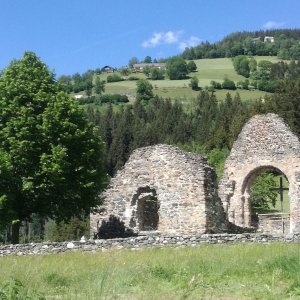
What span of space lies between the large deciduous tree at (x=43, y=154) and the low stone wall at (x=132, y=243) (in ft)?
14.8

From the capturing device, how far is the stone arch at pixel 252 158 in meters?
29.4

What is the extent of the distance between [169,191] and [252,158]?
7.27 m

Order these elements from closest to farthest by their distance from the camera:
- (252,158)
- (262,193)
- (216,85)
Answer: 1. (252,158)
2. (262,193)
3. (216,85)

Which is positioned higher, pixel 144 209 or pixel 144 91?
pixel 144 91

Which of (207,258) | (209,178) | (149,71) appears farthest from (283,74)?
(207,258)

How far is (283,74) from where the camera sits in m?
150

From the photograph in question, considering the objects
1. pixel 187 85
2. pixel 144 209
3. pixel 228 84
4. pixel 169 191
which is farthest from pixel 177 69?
pixel 169 191

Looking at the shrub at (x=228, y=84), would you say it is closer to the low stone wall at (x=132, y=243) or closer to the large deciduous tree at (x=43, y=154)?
the large deciduous tree at (x=43, y=154)

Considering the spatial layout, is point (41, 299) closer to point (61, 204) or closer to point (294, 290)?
point (294, 290)

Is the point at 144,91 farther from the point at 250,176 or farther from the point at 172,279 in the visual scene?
the point at 172,279

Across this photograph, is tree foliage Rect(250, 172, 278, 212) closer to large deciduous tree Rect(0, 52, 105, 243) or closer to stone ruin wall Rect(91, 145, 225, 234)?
stone ruin wall Rect(91, 145, 225, 234)

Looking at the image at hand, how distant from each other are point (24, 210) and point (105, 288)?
1850cm

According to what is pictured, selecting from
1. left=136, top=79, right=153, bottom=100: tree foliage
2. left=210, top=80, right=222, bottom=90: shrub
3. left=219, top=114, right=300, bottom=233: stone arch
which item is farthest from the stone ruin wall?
left=210, top=80, right=222, bottom=90: shrub

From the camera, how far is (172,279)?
35.4ft
